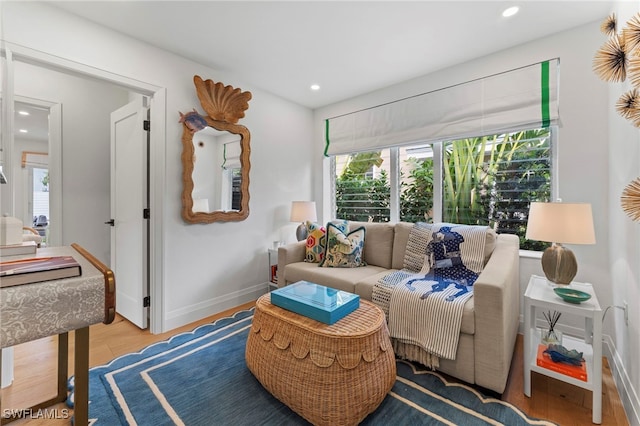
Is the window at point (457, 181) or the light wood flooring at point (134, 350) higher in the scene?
the window at point (457, 181)

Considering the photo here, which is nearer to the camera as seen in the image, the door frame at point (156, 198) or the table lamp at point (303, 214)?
the door frame at point (156, 198)

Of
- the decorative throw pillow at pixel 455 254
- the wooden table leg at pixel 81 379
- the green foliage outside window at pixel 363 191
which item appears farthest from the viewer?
the green foliage outside window at pixel 363 191

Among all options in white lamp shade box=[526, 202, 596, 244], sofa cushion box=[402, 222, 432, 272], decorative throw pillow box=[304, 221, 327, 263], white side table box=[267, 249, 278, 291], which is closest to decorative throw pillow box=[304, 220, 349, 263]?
decorative throw pillow box=[304, 221, 327, 263]

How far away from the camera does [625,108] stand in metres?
1.26

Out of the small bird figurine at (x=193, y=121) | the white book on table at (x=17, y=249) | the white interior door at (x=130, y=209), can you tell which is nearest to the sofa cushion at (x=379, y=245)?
the small bird figurine at (x=193, y=121)

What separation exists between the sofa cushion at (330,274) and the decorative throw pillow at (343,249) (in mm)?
82

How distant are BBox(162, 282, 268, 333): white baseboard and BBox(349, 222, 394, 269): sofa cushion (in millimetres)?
1302

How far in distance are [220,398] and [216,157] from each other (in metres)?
2.05

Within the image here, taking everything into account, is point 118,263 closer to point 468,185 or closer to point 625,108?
point 468,185

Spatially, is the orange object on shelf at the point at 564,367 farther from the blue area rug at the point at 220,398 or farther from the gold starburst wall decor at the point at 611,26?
the gold starburst wall decor at the point at 611,26

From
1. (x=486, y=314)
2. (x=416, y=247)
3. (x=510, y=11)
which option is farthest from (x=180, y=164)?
(x=510, y=11)

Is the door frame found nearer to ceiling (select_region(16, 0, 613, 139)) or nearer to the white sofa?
ceiling (select_region(16, 0, 613, 139))

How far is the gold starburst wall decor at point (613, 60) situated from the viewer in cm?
136

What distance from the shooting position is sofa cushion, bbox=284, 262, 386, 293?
2.23 m
